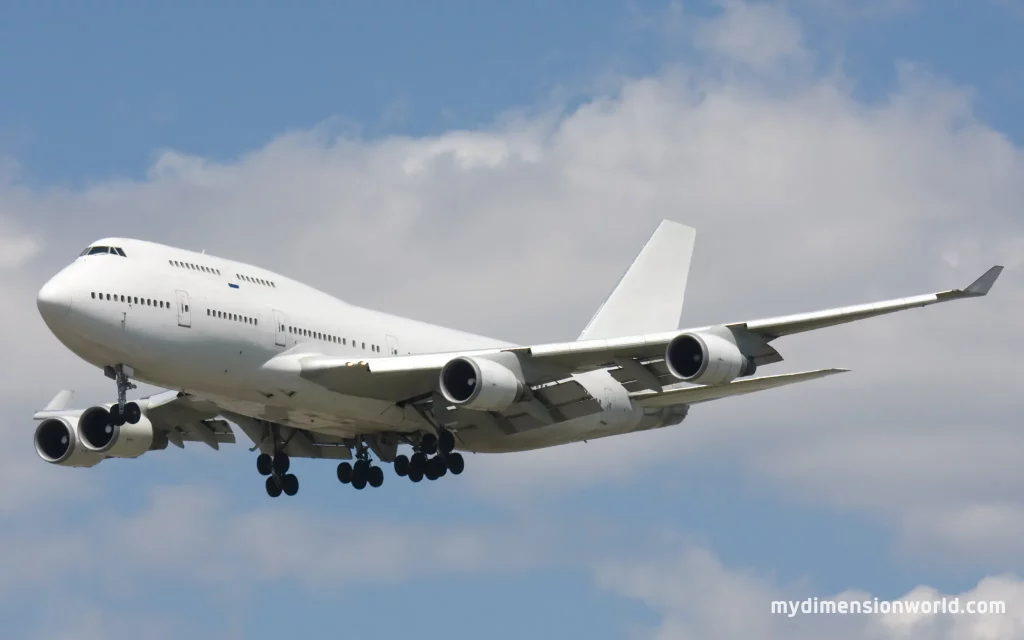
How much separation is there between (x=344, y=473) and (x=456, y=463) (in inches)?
198

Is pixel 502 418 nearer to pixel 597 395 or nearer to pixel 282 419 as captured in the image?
pixel 597 395

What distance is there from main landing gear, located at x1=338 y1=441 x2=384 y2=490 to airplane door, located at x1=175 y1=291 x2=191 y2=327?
10.6 m

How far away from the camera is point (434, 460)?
46.1 m

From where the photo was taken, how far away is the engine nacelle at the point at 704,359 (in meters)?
39.1

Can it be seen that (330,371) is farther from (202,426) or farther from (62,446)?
(62,446)

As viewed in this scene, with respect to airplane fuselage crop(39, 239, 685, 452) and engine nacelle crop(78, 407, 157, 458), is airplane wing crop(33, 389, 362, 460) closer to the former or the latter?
engine nacelle crop(78, 407, 157, 458)

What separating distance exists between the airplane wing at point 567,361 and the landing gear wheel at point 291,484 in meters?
5.84

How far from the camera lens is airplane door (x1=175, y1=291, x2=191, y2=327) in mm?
39025

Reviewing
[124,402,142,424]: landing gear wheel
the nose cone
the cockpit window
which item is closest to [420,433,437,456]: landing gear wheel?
[124,402,142,424]: landing gear wheel

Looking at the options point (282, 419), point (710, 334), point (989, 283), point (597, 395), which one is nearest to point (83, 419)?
point (282, 419)

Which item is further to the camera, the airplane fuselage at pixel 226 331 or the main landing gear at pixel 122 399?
the main landing gear at pixel 122 399

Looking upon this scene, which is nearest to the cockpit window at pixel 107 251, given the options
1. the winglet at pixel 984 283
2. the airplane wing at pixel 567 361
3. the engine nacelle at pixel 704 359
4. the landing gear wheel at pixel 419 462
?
the airplane wing at pixel 567 361

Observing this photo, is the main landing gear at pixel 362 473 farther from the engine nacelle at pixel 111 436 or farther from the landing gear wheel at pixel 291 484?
the engine nacelle at pixel 111 436

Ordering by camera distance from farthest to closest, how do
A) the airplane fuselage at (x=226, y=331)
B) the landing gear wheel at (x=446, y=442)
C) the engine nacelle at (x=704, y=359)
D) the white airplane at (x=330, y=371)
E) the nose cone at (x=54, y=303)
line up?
the landing gear wheel at (x=446, y=442) < the engine nacelle at (x=704, y=359) < the white airplane at (x=330, y=371) < the airplane fuselage at (x=226, y=331) < the nose cone at (x=54, y=303)
